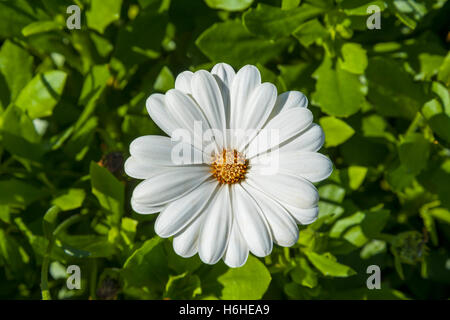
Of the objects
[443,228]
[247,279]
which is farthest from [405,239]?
[247,279]

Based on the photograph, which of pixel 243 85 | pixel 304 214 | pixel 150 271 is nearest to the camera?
pixel 304 214

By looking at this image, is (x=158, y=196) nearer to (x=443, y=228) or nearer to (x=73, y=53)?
(x=73, y=53)

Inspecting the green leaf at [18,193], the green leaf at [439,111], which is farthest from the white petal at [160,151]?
the green leaf at [439,111]

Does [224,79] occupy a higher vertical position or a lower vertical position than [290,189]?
higher

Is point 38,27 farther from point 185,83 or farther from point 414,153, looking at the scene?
point 414,153

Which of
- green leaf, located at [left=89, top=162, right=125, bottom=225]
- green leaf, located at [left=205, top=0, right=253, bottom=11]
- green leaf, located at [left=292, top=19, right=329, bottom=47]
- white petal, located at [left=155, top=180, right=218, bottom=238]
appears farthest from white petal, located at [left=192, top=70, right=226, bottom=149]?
green leaf, located at [left=205, top=0, right=253, bottom=11]

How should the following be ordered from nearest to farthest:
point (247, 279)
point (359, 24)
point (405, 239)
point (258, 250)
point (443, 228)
Answer: point (258, 250)
point (247, 279)
point (359, 24)
point (405, 239)
point (443, 228)

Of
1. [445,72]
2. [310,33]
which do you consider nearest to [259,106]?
[310,33]

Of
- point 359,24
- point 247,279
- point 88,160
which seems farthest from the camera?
point 88,160

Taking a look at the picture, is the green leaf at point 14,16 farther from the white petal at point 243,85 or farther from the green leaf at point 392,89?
the green leaf at point 392,89
